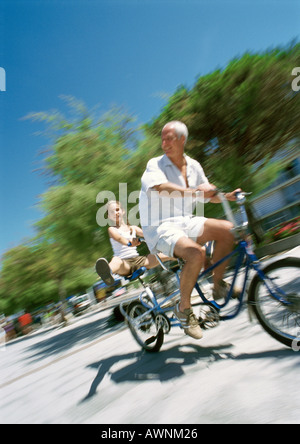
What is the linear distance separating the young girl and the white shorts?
0.41 m

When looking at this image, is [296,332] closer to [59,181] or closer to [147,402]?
[147,402]

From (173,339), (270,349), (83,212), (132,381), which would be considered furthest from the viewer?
(83,212)

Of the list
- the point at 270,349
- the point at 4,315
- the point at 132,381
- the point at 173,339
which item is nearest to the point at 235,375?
the point at 270,349

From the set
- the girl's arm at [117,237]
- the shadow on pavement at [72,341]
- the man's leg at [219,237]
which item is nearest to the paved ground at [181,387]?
the man's leg at [219,237]

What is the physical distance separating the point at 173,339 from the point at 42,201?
19.7ft

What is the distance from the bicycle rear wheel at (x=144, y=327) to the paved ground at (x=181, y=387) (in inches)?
4.3

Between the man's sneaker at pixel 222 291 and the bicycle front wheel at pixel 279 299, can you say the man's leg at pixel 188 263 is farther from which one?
the bicycle front wheel at pixel 279 299

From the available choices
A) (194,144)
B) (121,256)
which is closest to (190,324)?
(121,256)

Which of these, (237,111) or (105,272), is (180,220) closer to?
(105,272)

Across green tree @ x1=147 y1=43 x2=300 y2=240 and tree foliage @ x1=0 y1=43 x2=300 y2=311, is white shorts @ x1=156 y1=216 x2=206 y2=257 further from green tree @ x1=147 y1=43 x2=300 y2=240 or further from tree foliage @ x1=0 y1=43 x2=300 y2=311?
green tree @ x1=147 y1=43 x2=300 y2=240

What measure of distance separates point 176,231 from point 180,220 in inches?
6.0

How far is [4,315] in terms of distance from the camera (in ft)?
129

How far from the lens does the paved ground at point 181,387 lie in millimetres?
1852
